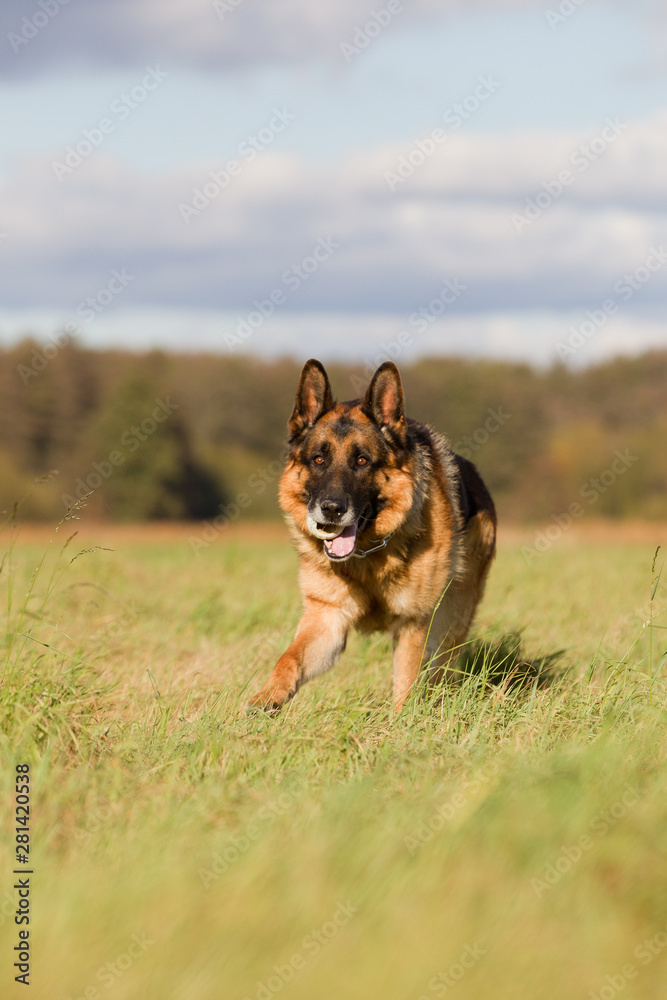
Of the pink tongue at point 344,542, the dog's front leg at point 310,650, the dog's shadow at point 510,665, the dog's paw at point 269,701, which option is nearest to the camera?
the dog's paw at point 269,701

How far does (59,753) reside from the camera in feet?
13.8

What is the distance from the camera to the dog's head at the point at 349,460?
5.65 metres

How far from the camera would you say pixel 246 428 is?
36.0m

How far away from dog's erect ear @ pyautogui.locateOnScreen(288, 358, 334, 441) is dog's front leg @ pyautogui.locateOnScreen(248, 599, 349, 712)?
3.59 ft

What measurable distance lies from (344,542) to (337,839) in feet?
8.03

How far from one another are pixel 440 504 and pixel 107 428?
97.1 feet

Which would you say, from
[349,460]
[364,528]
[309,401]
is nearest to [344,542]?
[364,528]

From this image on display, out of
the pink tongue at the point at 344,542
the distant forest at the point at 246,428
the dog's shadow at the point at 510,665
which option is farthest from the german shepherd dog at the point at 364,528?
the distant forest at the point at 246,428

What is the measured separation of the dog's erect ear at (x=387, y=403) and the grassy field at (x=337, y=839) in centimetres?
159

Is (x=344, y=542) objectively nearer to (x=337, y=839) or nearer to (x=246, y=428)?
(x=337, y=839)

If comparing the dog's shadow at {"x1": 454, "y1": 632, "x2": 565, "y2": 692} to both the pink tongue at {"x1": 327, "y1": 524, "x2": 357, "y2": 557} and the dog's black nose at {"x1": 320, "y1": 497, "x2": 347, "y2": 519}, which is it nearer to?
the pink tongue at {"x1": 327, "y1": 524, "x2": 357, "y2": 557}

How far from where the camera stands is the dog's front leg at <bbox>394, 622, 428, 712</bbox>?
5777mm

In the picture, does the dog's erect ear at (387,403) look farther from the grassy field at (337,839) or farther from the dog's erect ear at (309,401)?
the grassy field at (337,839)

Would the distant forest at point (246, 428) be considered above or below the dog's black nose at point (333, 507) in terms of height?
below
